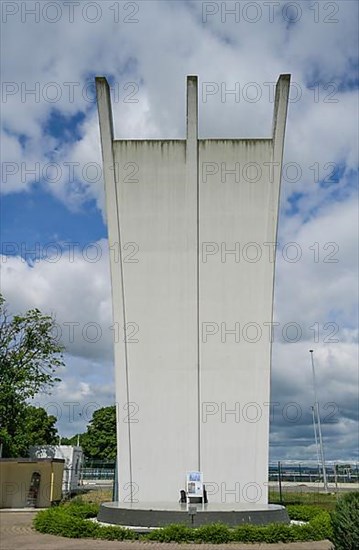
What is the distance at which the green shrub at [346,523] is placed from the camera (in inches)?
313

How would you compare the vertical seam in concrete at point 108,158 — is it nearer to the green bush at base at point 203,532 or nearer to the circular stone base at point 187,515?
the circular stone base at point 187,515

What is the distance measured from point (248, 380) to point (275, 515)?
4.00 meters

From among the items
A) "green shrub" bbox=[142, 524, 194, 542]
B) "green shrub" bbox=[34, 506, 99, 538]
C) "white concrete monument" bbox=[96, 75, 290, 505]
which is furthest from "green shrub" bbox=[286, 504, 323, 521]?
"green shrub" bbox=[34, 506, 99, 538]

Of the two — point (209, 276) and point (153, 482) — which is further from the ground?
point (209, 276)

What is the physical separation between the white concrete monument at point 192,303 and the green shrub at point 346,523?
27.9 feet

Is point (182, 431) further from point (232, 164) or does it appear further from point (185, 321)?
point (232, 164)

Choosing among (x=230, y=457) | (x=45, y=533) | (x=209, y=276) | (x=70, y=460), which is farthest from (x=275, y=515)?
(x=70, y=460)

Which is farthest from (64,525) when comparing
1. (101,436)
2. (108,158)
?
(101,436)

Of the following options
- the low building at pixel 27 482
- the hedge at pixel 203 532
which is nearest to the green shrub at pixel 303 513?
the hedge at pixel 203 532

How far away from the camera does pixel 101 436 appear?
66875mm

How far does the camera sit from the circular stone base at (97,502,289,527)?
13.2 metres

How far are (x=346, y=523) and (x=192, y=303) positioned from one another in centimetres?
973

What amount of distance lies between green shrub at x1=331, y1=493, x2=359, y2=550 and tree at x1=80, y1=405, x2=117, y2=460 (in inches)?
2328

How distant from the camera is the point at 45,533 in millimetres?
13992
